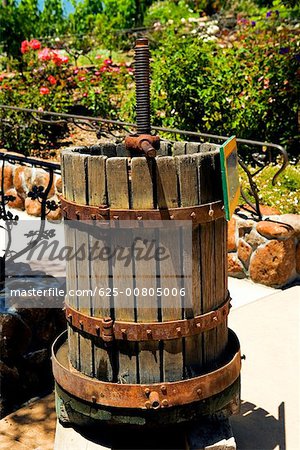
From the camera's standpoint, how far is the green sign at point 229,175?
8.92ft

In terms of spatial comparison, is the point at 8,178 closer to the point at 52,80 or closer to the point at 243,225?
the point at 52,80

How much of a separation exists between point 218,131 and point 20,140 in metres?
3.15

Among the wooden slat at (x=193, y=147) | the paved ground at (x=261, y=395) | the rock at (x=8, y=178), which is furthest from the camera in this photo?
the rock at (x=8, y=178)

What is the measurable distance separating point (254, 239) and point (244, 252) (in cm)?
18

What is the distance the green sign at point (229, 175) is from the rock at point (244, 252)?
3077 millimetres

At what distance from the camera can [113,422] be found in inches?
115

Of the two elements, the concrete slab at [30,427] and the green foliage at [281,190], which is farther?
the green foliage at [281,190]

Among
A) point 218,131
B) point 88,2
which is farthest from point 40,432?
point 88,2

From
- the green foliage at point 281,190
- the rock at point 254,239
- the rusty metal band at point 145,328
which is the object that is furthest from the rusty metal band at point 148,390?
the green foliage at point 281,190

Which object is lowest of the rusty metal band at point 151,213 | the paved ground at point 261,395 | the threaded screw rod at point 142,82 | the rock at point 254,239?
the paved ground at point 261,395

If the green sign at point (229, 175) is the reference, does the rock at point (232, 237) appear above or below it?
below

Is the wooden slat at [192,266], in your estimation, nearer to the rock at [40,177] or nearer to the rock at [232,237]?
the rock at [232,237]

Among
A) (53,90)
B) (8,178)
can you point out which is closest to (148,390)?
(8,178)

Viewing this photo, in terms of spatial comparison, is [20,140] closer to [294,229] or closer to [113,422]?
[294,229]
